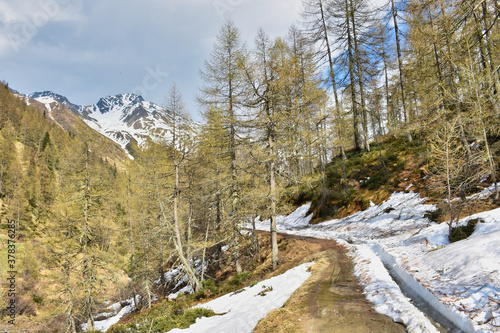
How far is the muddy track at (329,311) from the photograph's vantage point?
4.29 meters

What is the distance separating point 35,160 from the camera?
62188 mm

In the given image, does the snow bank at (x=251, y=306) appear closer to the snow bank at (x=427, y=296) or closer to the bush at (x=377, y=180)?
the snow bank at (x=427, y=296)

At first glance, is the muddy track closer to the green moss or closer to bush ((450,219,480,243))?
the green moss

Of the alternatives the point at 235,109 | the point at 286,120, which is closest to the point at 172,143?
the point at 235,109

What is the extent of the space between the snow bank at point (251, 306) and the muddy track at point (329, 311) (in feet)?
1.83

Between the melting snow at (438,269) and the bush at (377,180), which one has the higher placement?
the bush at (377,180)

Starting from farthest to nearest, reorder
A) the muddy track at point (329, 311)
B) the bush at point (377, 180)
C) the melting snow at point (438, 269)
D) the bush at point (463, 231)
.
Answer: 1. the bush at point (377, 180)
2. the bush at point (463, 231)
3. the muddy track at point (329, 311)
4. the melting snow at point (438, 269)

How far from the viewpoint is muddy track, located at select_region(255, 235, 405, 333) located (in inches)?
169

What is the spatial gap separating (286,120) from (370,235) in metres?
8.07

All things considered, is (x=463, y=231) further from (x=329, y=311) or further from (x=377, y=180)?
(x=377, y=180)

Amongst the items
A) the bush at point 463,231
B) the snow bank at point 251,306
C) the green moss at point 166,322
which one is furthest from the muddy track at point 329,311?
the bush at point 463,231

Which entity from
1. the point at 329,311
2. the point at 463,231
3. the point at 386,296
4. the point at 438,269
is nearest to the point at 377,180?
the point at 463,231

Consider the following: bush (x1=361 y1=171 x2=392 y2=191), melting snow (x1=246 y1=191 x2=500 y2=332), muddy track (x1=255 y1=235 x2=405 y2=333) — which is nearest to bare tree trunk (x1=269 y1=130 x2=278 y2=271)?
muddy track (x1=255 y1=235 x2=405 y2=333)

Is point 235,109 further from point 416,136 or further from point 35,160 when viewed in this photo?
point 35,160
